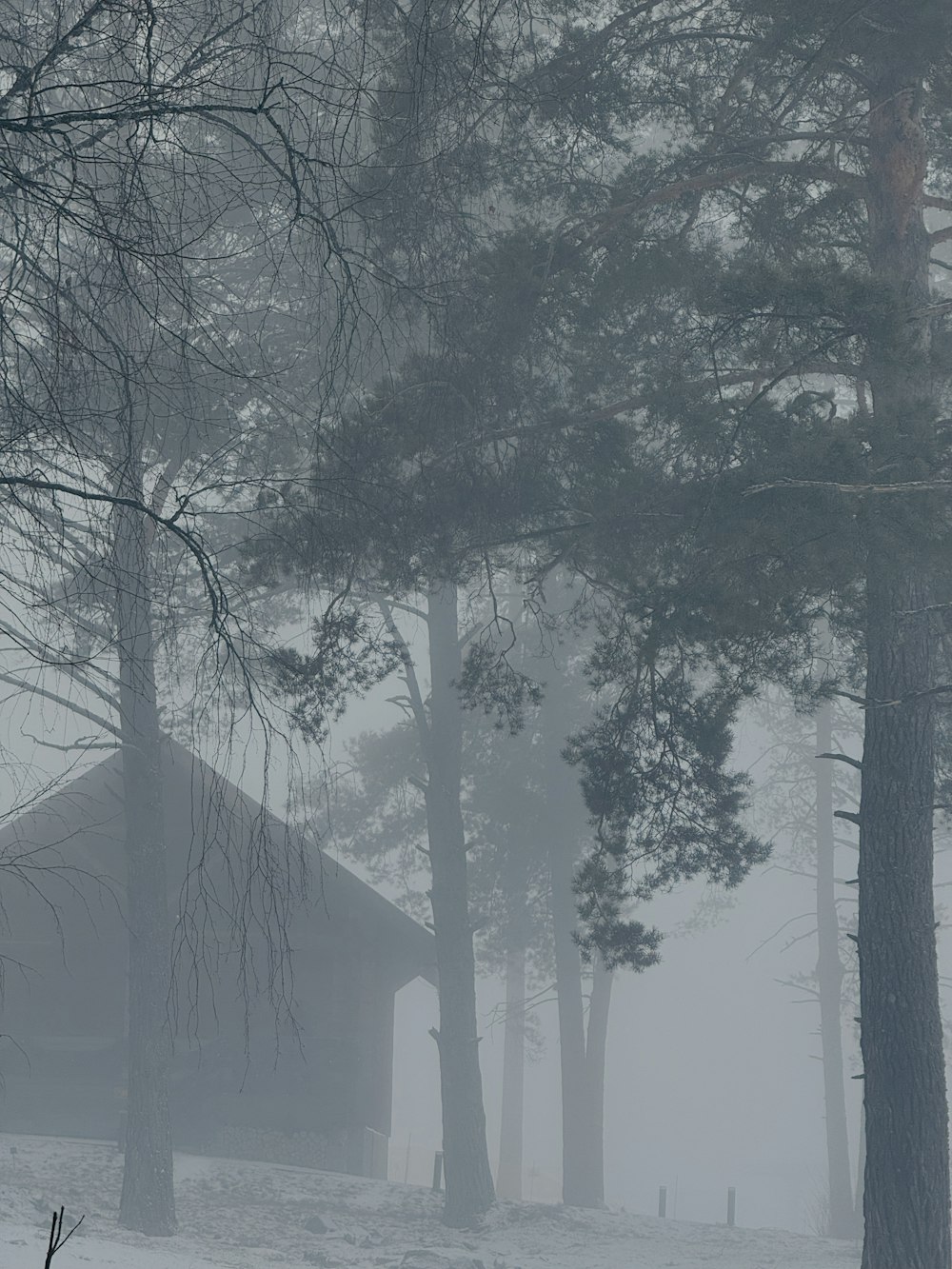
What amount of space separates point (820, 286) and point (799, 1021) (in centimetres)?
6562

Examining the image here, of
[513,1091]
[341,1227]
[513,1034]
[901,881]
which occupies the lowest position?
[341,1227]

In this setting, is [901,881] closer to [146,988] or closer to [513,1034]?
[146,988]

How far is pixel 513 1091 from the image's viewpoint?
38.5 meters

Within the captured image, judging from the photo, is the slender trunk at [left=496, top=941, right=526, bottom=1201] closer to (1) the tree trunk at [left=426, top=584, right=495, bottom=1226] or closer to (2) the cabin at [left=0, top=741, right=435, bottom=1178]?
(2) the cabin at [left=0, top=741, right=435, bottom=1178]

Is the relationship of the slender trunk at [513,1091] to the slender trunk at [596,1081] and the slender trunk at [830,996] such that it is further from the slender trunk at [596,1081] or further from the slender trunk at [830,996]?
the slender trunk at [830,996]

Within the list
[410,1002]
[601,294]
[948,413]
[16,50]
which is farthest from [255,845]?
[410,1002]

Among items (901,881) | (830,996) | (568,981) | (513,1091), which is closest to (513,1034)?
(513,1091)

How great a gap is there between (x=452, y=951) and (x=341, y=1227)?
5.05 meters

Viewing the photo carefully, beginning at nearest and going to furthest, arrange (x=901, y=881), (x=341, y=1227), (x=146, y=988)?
1. (x=901, y=881)
2. (x=146, y=988)
3. (x=341, y=1227)

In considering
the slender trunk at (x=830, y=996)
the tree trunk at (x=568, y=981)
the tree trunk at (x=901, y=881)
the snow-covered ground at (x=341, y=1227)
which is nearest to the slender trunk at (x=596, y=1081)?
the tree trunk at (x=568, y=981)

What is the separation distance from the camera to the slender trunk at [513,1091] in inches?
1428

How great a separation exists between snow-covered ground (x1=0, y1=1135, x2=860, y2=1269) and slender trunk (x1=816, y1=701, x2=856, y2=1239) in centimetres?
426

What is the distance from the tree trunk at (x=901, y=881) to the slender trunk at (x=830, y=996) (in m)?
17.7

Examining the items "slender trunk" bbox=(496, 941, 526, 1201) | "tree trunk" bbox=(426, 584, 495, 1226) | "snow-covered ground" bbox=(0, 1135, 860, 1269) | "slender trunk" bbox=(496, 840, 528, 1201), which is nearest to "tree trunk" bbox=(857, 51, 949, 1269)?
"snow-covered ground" bbox=(0, 1135, 860, 1269)
